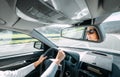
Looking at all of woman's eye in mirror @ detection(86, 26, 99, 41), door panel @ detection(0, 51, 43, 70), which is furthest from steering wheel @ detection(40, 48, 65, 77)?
woman's eye in mirror @ detection(86, 26, 99, 41)

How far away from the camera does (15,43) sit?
12.5 feet

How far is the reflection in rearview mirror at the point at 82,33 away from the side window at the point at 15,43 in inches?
37.8

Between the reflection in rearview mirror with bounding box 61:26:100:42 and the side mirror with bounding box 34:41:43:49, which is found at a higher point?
the reflection in rearview mirror with bounding box 61:26:100:42

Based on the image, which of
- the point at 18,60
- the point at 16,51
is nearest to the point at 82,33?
the point at 18,60

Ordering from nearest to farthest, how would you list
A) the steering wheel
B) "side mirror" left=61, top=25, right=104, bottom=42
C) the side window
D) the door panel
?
"side mirror" left=61, top=25, right=104, bottom=42, the steering wheel, the door panel, the side window

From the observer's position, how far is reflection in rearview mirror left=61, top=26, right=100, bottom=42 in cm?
219

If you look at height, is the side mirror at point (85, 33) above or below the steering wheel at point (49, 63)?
above

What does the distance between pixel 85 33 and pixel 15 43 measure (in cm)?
192

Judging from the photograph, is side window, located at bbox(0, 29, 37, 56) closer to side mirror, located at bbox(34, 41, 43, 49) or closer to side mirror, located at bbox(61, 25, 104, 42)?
side mirror, located at bbox(34, 41, 43, 49)

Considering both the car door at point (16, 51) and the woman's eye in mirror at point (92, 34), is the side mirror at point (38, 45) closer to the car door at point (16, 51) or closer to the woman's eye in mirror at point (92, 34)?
the car door at point (16, 51)

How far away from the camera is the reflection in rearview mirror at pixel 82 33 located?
86.2 inches

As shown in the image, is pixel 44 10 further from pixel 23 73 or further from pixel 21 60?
pixel 21 60

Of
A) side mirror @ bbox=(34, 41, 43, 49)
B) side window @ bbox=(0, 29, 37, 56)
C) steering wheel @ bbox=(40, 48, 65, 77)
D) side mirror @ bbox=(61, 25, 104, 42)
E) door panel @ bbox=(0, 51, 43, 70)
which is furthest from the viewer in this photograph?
side mirror @ bbox=(34, 41, 43, 49)

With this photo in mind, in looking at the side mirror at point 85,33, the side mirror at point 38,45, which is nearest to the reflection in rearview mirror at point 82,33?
the side mirror at point 85,33
